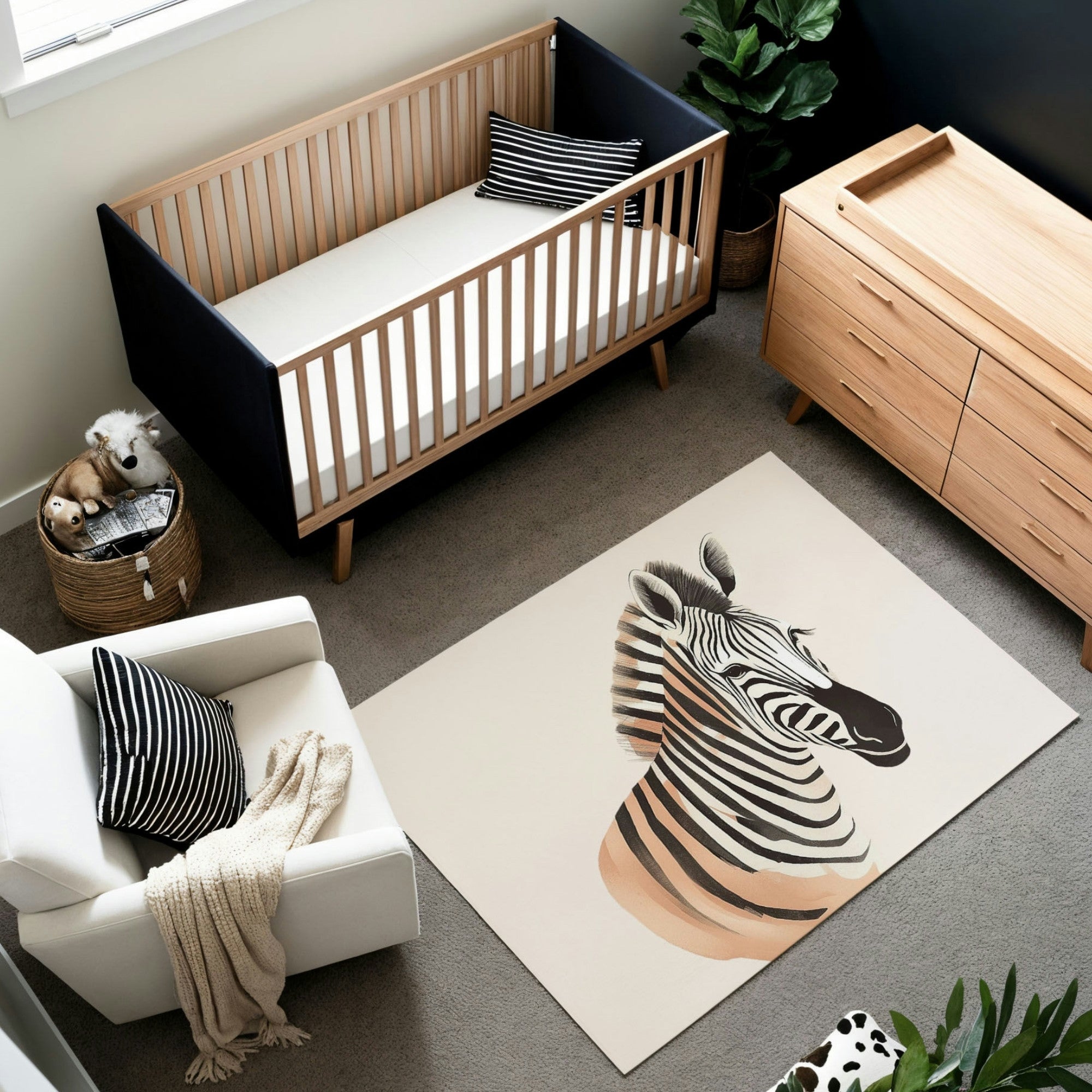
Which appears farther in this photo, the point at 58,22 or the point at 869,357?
the point at 869,357

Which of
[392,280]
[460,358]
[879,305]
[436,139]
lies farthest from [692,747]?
[436,139]

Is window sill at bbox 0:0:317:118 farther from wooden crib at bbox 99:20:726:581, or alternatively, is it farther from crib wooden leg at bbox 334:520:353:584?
crib wooden leg at bbox 334:520:353:584

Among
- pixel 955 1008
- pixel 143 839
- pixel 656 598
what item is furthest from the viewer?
pixel 656 598

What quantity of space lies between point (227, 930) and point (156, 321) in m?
1.42

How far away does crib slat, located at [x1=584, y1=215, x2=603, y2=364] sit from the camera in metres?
2.95

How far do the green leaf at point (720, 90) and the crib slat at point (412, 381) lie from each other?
1104 millimetres

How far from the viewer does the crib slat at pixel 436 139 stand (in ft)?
10.6

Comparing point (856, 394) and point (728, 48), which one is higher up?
point (728, 48)

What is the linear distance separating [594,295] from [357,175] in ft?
2.34

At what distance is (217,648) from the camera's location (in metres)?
2.35

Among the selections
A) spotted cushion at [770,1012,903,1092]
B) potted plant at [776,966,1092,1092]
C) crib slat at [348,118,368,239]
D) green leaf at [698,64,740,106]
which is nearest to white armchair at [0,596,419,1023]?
spotted cushion at [770,1012,903,1092]

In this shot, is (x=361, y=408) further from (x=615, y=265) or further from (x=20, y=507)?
(x=20, y=507)

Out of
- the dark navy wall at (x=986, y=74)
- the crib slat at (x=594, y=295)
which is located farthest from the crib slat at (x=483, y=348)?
the dark navy wall at (x=986, y=74)

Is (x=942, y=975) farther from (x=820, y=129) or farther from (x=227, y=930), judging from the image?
(x=820, y=129)
